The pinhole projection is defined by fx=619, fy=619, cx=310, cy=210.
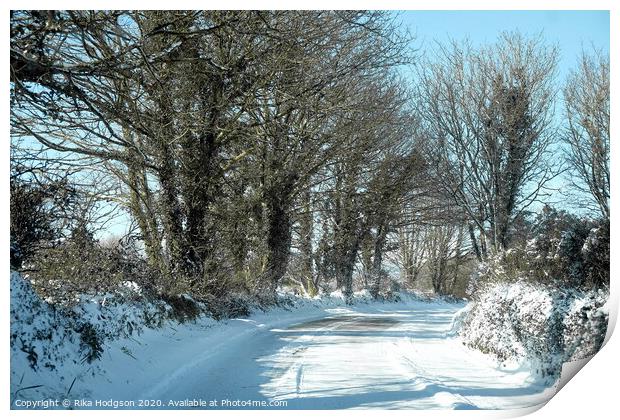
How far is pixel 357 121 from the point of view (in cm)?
2122

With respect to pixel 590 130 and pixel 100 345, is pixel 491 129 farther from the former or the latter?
pixel 100 345

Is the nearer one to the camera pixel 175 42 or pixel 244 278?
pixel 175 42

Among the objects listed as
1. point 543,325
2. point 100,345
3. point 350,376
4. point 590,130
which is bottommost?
point 350,376

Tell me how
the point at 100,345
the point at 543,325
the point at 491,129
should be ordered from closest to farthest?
1. the point at 100,345
2. the point at 543,325
3. the point at 491,129

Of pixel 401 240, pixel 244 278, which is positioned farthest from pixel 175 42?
pixel 401 240

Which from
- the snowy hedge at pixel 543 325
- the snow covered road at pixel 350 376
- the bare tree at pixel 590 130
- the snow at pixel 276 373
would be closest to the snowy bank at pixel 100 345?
the snow at pixel 276 373

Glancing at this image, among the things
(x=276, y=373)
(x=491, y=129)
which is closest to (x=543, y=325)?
(x=276, y=373)

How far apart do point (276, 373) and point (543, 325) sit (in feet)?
12.8

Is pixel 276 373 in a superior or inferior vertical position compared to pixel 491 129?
inferior

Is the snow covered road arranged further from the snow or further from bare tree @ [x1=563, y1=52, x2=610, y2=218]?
Result: bare tree @ [x1=563, y1=52, x2=610, y2=218]

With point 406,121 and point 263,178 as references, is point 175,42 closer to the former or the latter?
point 263,178

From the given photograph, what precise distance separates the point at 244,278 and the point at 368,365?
9.92 m

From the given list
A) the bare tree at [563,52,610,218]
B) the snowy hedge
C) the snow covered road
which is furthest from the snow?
the bare tree at [563,52,610,218]

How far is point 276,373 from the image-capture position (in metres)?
8.61
